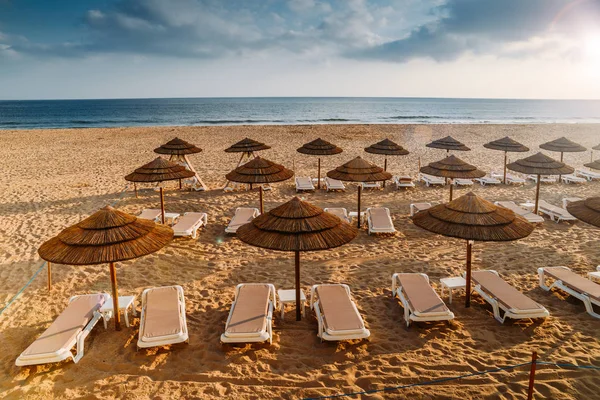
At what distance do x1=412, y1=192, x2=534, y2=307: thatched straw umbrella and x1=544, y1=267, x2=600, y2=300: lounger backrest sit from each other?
4.89 feet

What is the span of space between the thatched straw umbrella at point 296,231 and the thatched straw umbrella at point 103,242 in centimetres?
131

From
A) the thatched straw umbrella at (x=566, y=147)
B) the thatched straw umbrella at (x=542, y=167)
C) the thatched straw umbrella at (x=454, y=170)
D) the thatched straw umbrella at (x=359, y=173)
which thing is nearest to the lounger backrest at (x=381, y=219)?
the thatched straw umbrella at (x=359, y=173)

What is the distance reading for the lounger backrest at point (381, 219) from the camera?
30.0 ft

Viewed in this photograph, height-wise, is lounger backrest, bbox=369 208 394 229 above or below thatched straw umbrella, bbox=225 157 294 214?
below

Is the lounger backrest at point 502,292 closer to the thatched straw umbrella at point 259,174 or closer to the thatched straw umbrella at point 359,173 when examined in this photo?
the thatched straw umbrella at point 359,173

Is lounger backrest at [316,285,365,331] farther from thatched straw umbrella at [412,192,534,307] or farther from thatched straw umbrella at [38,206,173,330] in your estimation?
thatched straw umbrella at [38,206,173,330]

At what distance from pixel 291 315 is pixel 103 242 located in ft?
9.47

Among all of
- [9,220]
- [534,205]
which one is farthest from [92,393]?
[534,205]

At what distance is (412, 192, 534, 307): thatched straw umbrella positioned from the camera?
205 inches

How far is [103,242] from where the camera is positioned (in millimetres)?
4680

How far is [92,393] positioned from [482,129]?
36.2 meters

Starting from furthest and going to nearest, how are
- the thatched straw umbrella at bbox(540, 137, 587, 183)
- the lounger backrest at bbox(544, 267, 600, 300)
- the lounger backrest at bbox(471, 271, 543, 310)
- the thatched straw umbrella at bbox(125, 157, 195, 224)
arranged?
the thatched straw umbrella at bbox(540, 137, 587, 183)
the thatched straw umbrella at bbox(125, 157, 195, 224)
the lounger backrest at bbox(544, 267, 600, 300)
the lounger backrest at bbox(471, 271, 543, 310)

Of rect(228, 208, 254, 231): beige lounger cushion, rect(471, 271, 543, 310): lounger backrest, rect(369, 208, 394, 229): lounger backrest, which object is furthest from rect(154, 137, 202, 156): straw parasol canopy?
rect(471, 271, 543, 310): lounger backrest

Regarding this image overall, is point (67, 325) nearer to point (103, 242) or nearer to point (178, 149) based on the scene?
point (103, 242)
